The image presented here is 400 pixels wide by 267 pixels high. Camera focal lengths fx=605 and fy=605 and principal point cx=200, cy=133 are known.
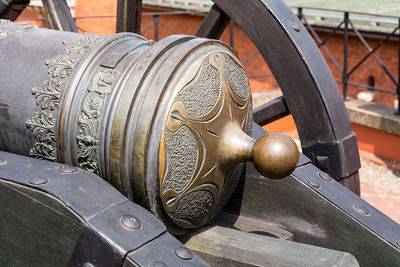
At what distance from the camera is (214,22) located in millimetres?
2609

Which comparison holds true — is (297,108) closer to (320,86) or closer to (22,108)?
(320,86)

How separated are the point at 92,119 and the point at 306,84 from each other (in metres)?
0.93

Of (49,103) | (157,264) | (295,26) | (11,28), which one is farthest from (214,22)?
(157,264)

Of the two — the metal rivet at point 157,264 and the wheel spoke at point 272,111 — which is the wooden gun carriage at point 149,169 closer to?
the metal rivet at point 157,264

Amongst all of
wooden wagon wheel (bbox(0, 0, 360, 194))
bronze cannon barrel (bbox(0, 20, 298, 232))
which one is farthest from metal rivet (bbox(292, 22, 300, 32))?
bronze cannon barrel (bbox(0, 20, 298, 232))

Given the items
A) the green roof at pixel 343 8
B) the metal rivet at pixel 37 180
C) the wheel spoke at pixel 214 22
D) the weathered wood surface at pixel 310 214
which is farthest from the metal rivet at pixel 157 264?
the green roof at pixel 343 8

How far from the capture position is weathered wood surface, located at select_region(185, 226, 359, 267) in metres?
1.66

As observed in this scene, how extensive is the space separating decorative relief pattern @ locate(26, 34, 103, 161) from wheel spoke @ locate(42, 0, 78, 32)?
1277mm

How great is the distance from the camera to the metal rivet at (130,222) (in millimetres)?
1541

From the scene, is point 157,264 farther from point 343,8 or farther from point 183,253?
point 343,8

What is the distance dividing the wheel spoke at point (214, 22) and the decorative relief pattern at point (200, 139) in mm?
761

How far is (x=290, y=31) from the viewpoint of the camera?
230 centimetres

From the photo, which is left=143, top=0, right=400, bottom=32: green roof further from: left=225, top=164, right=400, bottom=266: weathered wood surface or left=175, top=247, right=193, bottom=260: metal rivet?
left=175, top=247, right=193, bottom=260: metal rivet

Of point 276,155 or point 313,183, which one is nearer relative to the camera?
point 276,155
